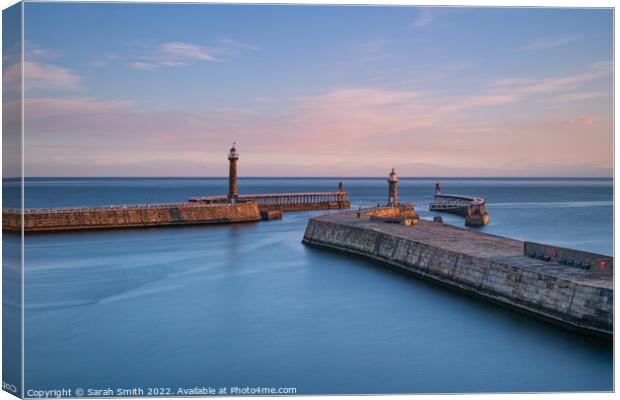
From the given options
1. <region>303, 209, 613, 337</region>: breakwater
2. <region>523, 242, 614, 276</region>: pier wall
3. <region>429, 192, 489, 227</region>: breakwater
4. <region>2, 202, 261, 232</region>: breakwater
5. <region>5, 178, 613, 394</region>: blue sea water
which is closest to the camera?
<region>5, 178, 613, 394</region>: blue sea water

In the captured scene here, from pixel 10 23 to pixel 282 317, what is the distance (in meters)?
10.2

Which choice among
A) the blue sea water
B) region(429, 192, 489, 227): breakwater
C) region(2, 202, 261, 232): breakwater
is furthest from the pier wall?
region(2, 202, 261, 232): breakwater

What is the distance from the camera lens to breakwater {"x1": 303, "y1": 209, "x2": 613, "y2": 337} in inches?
529

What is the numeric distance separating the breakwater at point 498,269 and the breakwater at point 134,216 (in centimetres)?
1570

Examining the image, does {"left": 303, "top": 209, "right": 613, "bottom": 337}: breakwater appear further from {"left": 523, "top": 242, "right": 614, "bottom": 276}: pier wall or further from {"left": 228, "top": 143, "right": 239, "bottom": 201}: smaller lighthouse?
{"left": 228, "top": 143, "right": 239, "bottom": 201}: smaller lighthouse

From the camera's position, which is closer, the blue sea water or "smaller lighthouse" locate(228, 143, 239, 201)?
the blue sea water

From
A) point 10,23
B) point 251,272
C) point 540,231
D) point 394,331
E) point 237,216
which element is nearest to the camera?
point 10,23

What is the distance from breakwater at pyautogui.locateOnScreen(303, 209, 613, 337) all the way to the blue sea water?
423mm

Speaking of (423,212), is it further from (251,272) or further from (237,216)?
(251,272)

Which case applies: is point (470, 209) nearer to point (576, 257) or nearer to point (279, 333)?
point (576, 257)

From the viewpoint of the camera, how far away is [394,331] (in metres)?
15.3

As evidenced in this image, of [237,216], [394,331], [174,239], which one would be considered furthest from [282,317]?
[237,216]

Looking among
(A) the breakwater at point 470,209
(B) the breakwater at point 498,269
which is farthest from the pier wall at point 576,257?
(A) the breakwater at point 470,209

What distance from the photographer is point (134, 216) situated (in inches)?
1537
